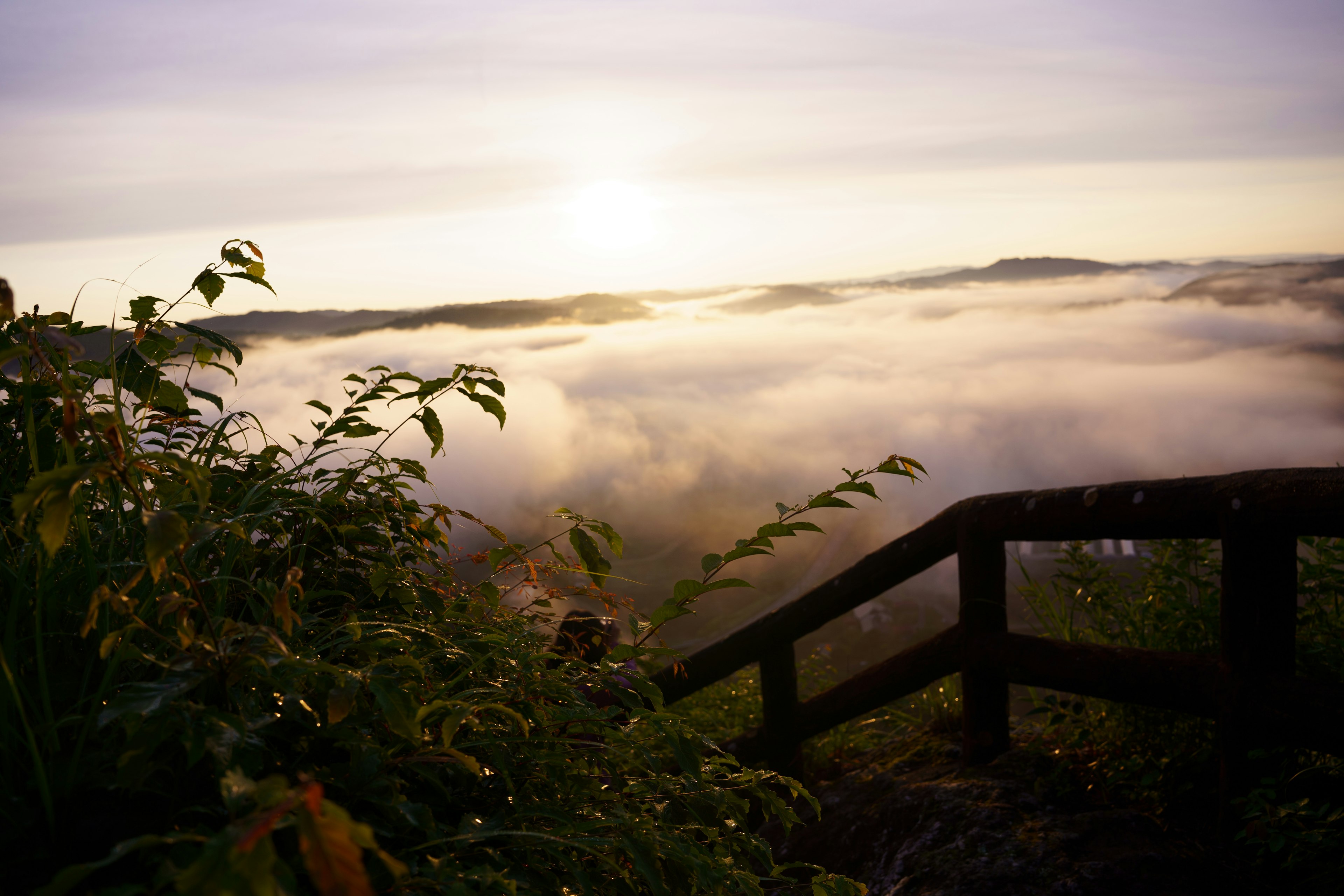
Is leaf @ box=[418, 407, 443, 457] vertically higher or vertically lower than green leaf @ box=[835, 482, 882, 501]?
higher

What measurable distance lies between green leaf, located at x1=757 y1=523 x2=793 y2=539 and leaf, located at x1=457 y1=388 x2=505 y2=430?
0.61 metres

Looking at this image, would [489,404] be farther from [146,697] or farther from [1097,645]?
[1097,645]

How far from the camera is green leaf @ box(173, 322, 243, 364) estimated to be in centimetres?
185

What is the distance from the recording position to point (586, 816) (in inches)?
59.9

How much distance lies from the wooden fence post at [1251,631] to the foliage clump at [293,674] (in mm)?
1289

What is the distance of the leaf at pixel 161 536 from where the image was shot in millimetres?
826

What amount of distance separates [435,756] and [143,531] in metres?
0.85

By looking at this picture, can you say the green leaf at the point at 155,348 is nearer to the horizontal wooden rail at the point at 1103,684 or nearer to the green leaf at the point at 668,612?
the green leaf at the point at 668,612

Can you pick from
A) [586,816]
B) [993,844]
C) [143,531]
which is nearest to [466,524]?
[143,531]

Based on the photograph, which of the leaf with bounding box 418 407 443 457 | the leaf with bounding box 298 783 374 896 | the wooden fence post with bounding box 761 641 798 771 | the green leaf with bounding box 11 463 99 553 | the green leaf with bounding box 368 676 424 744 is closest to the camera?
the leaf with bounding box 298 783 374 896

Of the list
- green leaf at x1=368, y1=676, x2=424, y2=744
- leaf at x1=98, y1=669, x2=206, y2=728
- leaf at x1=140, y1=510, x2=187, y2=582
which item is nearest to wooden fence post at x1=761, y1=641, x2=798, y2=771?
green leaf at x1=368, y1=676, x2=424, y2=744

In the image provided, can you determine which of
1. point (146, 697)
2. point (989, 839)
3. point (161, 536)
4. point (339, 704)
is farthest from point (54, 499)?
point (989, 839)

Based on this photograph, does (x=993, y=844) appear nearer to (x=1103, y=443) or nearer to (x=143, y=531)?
(x=143, y=531)

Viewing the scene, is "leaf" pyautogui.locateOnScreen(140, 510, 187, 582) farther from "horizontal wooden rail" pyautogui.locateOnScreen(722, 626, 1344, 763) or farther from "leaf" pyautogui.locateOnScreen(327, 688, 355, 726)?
"horizontal wooden rail" pyautogui.locateOnScreen(722, 626, 1344, 763)
